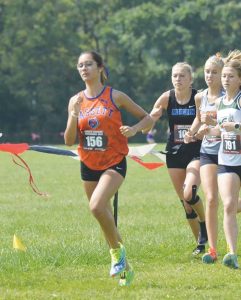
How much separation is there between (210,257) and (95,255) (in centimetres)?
122

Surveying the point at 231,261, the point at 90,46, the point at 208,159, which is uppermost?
the point at 208,159

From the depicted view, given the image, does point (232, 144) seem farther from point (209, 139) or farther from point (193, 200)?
point (193, 200)

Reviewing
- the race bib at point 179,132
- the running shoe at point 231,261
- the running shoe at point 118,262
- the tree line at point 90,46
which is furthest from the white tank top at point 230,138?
the tree line at point 90,46

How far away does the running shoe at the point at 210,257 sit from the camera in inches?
375

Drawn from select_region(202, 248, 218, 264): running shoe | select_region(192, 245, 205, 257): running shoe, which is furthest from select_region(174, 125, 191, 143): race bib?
select_region(202, 248, 218, 264): running shoe

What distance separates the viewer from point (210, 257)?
376 inches

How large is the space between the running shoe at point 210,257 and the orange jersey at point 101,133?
1616 millimetres

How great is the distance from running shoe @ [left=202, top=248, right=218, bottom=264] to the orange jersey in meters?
1.62

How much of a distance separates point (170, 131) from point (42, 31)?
2378 inches

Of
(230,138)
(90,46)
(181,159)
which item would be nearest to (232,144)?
(230,138)

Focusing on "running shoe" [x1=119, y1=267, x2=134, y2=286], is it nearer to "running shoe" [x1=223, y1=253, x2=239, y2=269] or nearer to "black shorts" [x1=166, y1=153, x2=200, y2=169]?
"running shoe" [x1=223, y1=253, x2=239, y2=269]

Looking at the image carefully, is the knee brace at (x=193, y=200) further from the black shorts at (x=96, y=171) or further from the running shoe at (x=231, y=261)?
the black shorts at (x=96, y=171)

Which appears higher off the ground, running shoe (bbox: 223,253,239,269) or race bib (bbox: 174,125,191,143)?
race bib (bbox: 174,125,191,143)

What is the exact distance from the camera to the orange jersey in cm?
856
